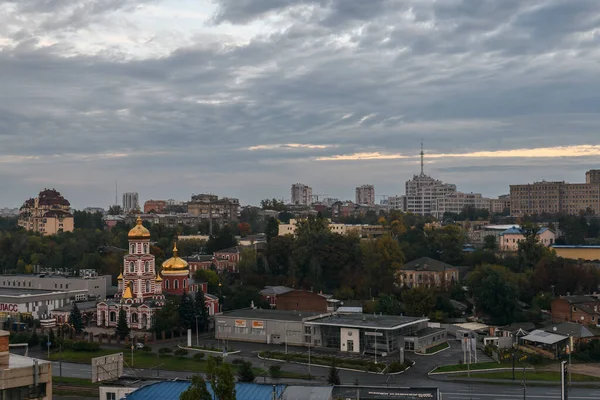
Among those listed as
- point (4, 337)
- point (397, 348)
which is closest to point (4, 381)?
point (4, 337)

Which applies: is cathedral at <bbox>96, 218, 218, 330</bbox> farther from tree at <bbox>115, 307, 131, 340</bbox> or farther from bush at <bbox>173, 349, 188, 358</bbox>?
bush at <bbox>173, 349, 188, 358</bbox>

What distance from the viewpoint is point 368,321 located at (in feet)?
160

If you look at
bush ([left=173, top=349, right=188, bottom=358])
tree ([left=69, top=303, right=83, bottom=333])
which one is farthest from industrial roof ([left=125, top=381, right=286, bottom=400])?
tree ([left=69, top=303, right=83, bottom=333])

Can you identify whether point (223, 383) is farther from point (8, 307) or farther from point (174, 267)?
point (8, 307)

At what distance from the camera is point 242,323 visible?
52938mm

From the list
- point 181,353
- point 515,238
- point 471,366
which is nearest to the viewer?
point 471,366

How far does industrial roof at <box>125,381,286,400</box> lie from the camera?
2753 centimetres

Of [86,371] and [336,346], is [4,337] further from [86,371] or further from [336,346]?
[336,346]

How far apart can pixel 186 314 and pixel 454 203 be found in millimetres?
147448

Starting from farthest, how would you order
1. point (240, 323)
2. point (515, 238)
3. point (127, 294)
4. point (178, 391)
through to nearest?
point (515, 238) → point (127, 294) → point (240, 323) → point (178, 391)

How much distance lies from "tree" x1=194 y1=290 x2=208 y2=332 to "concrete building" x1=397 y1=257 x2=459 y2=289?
874 inches

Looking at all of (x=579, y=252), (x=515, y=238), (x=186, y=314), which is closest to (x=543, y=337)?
(x=186, y=314)

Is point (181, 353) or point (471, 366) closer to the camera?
point (471, 366)

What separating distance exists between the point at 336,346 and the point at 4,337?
109 ft
